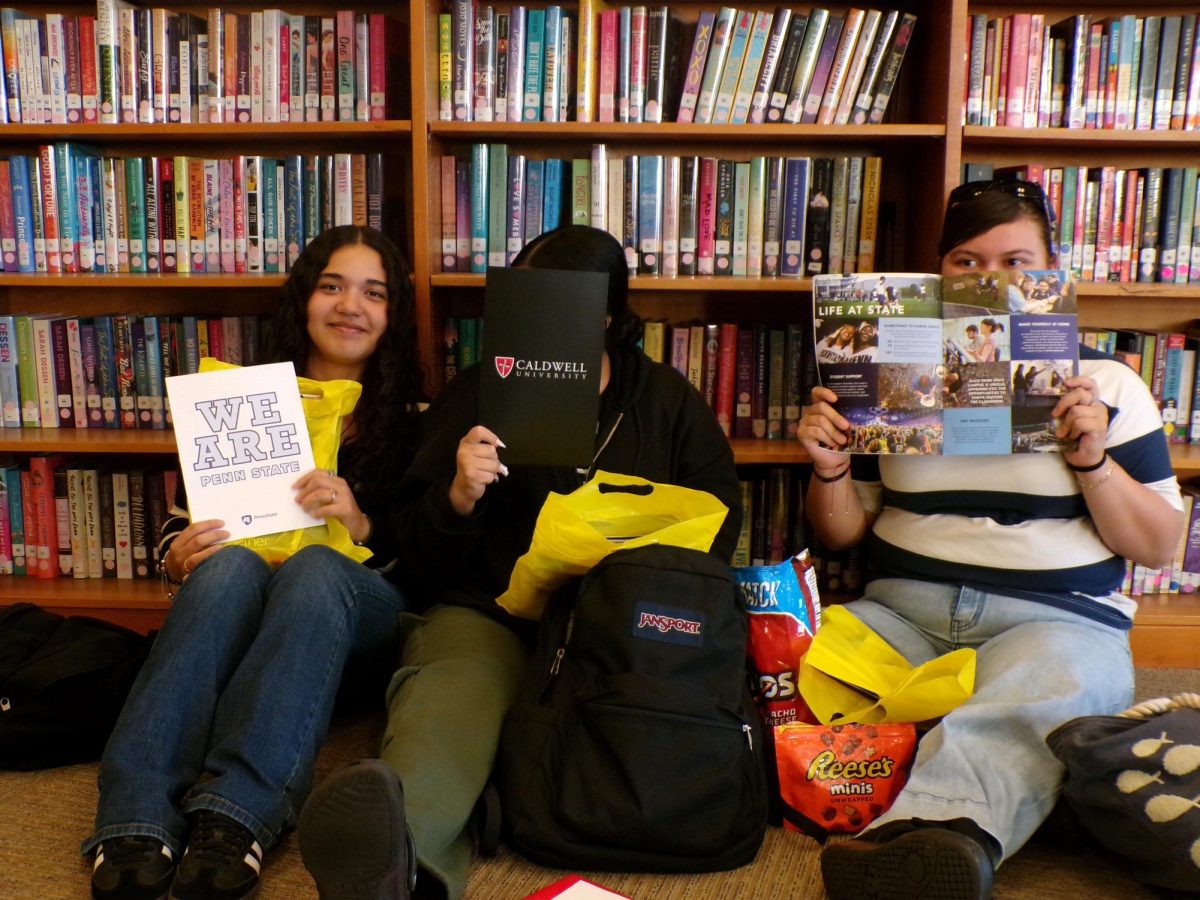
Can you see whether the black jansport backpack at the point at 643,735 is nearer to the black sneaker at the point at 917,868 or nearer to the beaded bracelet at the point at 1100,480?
the black sneaker at the point at 917,868

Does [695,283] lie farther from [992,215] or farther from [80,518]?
[80,518]

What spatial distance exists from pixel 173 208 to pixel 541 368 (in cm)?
109

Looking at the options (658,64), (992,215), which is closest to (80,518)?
(658,64)

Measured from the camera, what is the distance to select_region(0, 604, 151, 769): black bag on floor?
1.62 metres

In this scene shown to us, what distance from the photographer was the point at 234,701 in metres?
1.40

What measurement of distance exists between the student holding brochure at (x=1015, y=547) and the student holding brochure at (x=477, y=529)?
0.78ft

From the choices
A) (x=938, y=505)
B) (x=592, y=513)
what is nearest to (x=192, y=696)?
(x=592, y=513)

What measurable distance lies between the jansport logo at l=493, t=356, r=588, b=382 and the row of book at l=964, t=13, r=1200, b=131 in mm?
1067

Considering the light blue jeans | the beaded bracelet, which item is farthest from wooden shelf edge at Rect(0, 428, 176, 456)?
the beaded bracelet

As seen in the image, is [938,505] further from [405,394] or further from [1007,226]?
[405,394]

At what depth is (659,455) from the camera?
173 centimetres

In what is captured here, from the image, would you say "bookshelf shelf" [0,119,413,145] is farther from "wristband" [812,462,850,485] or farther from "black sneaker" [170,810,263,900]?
"black sneaker" [170,810,263,900]

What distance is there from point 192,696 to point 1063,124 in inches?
76.5

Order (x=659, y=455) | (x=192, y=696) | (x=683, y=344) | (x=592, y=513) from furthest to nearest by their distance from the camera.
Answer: (x=683, y=344) → (x=659, y=455) → (x=592, y=513) → (x=192, y=696)
